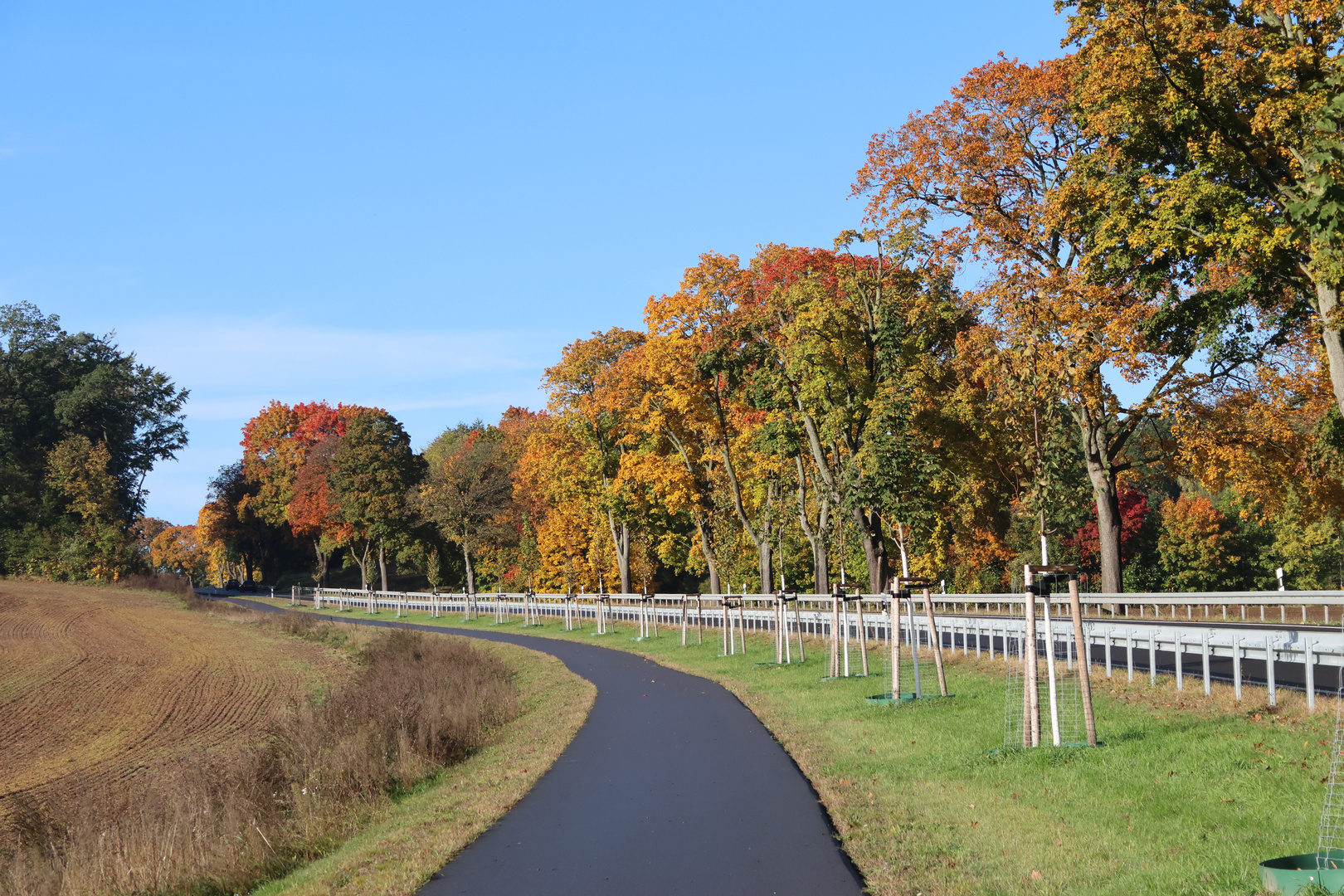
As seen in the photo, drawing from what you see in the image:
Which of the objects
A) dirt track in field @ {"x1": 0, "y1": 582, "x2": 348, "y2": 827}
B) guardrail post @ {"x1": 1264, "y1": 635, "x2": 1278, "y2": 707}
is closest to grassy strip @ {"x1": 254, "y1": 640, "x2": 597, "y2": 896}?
dirt track in field @ {"x1": 0, "y1": 582, "x2": 348, "y2": 827}

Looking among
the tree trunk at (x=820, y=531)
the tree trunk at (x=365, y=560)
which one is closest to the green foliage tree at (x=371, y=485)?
the tree trunk at (x=365, y=560)

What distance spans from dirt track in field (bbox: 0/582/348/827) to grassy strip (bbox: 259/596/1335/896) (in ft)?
45.5

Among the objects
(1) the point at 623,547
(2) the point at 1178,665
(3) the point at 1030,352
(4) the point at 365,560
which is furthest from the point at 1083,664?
(4) the point at 365,560

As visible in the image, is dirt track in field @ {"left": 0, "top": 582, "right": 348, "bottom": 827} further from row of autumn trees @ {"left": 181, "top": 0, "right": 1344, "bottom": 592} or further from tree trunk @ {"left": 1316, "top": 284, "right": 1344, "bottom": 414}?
tree trunk @ {"left": 1316, "top": 284, "right": 1344, "bottom": 414}

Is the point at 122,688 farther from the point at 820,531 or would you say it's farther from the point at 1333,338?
the point at 1333,338

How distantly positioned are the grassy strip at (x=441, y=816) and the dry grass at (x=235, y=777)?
65cm

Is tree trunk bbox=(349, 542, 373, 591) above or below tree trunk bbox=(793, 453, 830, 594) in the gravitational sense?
below

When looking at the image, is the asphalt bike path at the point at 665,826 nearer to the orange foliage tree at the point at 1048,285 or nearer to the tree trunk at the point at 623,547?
the orange foliage tree at the point at 1048,285

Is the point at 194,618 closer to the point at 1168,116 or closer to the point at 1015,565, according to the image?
the point at 1015,565

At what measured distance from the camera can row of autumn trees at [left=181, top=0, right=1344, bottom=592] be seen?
21672 mm

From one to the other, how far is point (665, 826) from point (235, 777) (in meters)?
9.33

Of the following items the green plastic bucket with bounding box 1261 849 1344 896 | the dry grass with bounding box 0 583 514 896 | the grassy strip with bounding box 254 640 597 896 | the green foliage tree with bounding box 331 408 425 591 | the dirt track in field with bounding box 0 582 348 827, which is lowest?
the dirt track in field with bounding box 0 582 348 827

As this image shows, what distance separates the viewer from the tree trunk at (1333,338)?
19984 millimetres

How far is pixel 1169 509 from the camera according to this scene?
68.1 metres
